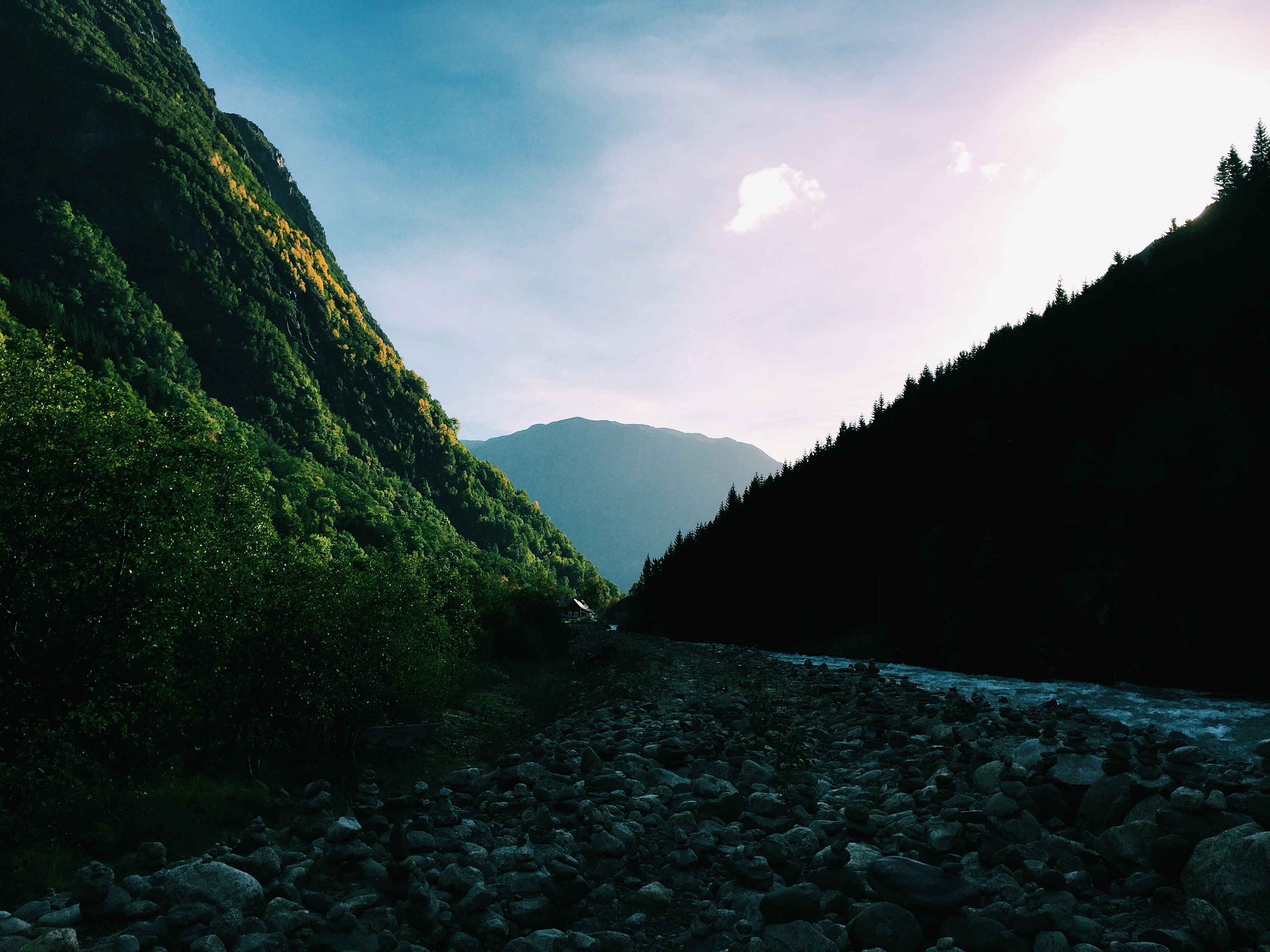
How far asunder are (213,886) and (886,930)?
30.6ft

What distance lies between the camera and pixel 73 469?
1253cm

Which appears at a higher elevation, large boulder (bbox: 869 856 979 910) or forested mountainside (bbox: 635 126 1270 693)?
forested mountainside (bbox: 635 126 1270 693)

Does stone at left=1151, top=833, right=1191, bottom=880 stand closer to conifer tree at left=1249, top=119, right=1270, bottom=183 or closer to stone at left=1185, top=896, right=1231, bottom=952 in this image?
stone at left=1185, top=896, right=1231, bottom=952

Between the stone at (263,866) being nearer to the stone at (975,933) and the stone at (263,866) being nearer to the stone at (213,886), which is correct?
the stone at (213,886)

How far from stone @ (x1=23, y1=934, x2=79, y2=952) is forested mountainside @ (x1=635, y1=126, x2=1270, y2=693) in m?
37.9

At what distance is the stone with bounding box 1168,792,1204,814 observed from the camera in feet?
27.7

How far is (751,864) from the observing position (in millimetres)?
9625

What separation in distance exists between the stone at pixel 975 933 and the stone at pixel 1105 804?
3.58m

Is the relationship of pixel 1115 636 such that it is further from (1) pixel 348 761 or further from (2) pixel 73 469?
(2) pixel 73 469

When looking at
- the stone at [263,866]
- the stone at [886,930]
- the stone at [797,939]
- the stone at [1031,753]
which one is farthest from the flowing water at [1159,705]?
the stone at [263,866]

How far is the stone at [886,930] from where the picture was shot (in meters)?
7.29

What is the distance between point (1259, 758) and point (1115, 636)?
984 inches

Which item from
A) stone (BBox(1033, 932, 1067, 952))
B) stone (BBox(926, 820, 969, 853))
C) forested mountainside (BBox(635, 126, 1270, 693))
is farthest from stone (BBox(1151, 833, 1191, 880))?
forested mountainside (BBox(635, 126, 1270, 693))

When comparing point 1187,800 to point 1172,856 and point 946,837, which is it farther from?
point 946,837
